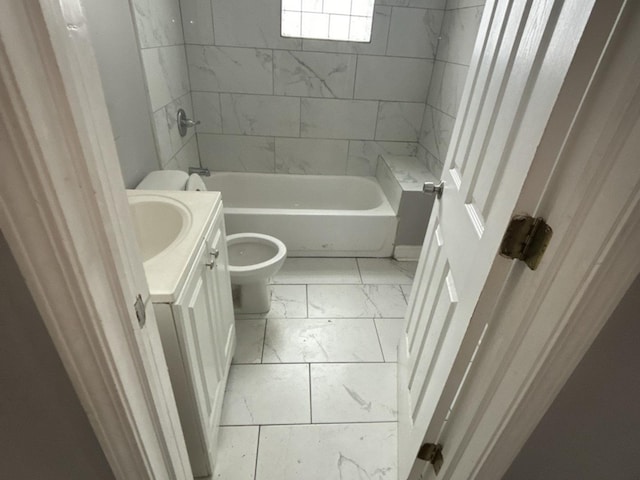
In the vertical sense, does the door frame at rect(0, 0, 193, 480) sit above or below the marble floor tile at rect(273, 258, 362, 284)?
above

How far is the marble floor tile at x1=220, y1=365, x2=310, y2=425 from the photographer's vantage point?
1.52 meters

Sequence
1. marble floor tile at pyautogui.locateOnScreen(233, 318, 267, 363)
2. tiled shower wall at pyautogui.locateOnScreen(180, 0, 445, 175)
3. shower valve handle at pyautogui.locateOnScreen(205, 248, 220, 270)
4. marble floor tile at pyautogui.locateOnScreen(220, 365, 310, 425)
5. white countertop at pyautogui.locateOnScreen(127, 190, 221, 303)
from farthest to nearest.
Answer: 1. tiled shower wall at pyautogui.locateOnScreen(180, 0, 445, 175)
2. marble floor tile at pyautogui.locateOnScreen(233, 318, 267, 363)
3. marble floor tile at pyautogui.locateOnScreen(220, 365, 310, 425)
4. shower valve handle at pyautogui.locateOnScreen(205, 248, 220, 270)
5. white countertop at pyautogui.locateOnScreen(127, 190, 221, 303)

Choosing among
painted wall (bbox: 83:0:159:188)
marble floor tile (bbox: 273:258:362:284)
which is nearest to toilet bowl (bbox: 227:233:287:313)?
marble floor tile (bbox: 273:258:362:284)

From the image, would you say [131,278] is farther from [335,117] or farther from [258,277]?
[335,117]

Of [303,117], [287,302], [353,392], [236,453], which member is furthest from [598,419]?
[303,117]

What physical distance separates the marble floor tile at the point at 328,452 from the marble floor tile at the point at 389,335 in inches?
15.1

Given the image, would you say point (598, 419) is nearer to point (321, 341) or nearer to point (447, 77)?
point (321, 341)

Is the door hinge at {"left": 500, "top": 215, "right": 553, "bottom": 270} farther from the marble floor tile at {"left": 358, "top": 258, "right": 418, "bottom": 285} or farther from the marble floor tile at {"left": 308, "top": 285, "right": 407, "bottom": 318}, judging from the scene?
the marble floor tile at {"left": 358, "top": 258, "right": 418, "bottom": 285}

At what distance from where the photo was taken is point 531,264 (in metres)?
0.60

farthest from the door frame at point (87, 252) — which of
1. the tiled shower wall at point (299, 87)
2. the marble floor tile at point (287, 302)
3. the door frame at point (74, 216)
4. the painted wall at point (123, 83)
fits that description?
the tiled shower wall at point (299, 87)

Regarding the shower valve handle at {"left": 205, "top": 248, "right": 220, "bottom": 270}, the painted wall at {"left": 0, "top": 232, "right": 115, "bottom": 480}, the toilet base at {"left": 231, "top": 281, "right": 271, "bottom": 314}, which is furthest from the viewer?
the toilet base at {"left": 231, "top": 281, "right": 271, "bottom": 314}

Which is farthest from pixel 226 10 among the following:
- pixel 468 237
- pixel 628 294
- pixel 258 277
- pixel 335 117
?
pixel 628 294

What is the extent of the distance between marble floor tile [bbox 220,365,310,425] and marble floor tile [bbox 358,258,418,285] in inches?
34.9

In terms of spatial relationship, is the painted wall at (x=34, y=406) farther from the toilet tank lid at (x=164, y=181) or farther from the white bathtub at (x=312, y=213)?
the white bathtub at (x=312, y=213)
